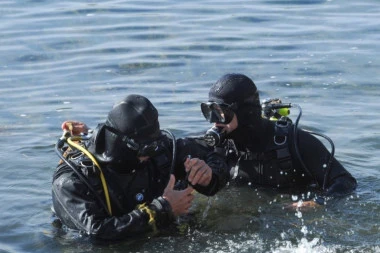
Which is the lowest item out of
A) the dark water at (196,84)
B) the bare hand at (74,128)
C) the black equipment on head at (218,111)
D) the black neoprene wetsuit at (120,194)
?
the dark water at (196,84)

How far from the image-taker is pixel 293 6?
13.5m

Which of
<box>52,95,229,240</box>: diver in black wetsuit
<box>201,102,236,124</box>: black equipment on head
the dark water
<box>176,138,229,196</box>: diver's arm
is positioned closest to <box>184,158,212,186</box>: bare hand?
<box>52,95,229,240</box>: diver in black wetsuit

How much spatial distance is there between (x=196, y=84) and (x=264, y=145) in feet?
11.6

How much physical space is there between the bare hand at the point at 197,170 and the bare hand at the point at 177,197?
77 mm

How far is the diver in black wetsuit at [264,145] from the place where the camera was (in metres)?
6.27

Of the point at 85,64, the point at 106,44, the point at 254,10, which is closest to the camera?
the point at 85,64

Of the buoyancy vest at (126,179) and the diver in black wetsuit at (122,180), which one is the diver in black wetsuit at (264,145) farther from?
the diver in black wetsuit at (122,180)

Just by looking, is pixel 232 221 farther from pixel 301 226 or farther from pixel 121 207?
pixel 121 207

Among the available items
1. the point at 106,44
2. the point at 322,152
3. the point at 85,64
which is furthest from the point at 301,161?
the point at 106,44

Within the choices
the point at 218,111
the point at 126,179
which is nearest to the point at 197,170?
the point at 126,179

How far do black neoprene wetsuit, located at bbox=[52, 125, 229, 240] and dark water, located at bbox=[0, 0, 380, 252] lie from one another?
0.83 feet

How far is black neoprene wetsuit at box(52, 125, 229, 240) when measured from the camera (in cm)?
545

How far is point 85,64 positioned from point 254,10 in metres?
3.41

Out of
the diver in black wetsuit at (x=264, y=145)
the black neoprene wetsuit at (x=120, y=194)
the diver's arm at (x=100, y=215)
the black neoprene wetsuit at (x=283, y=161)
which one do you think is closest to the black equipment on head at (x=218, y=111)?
the diver in black wetsuit at (x=264, y=145)
